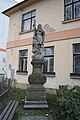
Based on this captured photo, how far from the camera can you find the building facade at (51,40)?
9219mm

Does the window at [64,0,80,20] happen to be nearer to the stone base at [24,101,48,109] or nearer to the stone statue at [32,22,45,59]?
the stone statue at [32,22,45,59]

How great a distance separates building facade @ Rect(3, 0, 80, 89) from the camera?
30.2ft

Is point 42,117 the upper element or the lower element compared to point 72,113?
lower

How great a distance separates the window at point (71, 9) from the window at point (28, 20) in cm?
301

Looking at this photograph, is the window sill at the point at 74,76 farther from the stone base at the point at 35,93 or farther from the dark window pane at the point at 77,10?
the dark window pane at the point at 77,10

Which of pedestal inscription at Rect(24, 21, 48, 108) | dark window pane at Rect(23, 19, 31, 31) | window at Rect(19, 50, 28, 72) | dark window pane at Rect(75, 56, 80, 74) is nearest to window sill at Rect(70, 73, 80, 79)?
dark window pane at Rect(75, 56, 80, 74)

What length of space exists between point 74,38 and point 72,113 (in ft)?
18.9

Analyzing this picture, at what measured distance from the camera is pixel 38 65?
7.09m

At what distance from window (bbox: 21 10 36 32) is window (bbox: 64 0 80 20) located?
9.88ft

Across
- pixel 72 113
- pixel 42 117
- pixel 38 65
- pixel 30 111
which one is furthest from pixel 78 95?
pixel 38 65

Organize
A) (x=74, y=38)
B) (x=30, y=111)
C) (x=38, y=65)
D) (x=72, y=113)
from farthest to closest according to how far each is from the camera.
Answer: (x=74, y=38), (x=38, y=65), (x=30, y=111), (x=72, y=113)

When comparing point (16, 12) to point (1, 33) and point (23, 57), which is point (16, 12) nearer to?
point (23, 57)

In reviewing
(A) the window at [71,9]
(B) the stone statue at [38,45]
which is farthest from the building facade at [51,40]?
(B) the stone statue at [38,45]

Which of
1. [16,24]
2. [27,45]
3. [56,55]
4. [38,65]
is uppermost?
[16,24]
